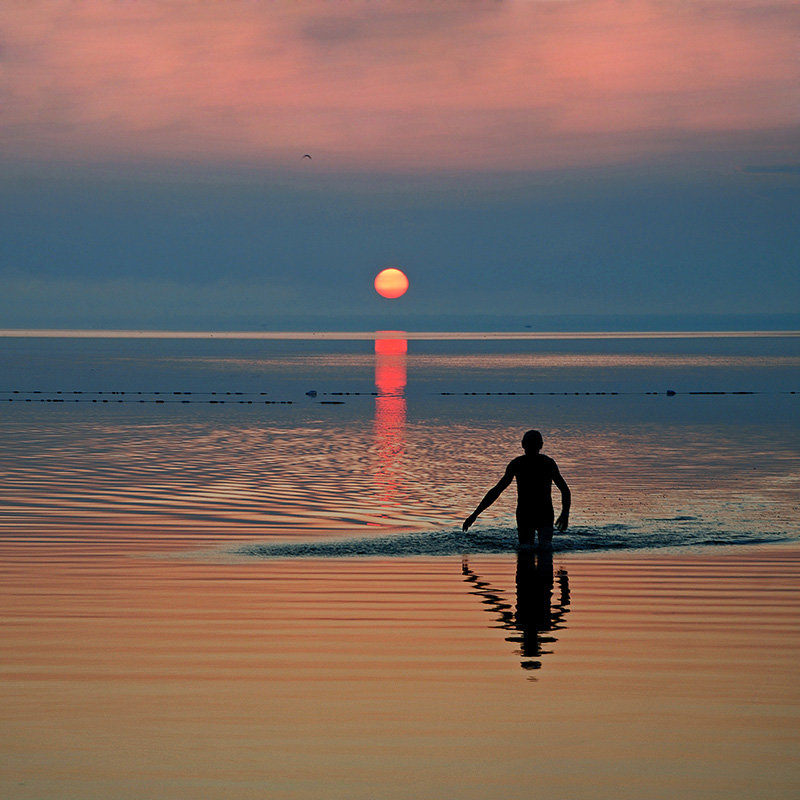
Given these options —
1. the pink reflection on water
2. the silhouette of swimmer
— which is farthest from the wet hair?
Result: the pink reflection on water

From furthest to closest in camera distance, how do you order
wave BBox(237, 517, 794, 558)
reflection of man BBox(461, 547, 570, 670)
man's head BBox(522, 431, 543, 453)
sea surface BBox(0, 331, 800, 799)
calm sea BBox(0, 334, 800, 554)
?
1. calm sea BBox(0, 334, 800, 554)
2. wave BBox(237, 517, 794, 558)
3. man's head BBox(522, 431, 543, 453)
4. reflection of man BBox(461, 547, 570, 670)
5. sea surface BBox(0, 331, 800, 799)

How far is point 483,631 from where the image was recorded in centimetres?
1402

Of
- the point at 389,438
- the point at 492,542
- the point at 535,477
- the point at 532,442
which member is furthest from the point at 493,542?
the point at 389,438

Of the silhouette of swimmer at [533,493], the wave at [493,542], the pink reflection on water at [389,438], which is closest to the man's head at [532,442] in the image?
the silhouette of swimmer at [533,493]

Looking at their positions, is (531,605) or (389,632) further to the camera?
(531,605)

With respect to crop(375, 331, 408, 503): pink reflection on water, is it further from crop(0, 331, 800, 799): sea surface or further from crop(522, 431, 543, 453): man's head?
crop(522, 431, 543, 453): man's head

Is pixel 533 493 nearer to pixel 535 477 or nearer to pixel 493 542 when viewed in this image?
pixel 535 477

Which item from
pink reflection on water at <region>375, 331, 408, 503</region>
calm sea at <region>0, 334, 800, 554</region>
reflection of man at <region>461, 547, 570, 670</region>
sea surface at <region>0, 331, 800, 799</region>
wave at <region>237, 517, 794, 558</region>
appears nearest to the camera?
sea surface at <region>0, 331, 800, 799</region>

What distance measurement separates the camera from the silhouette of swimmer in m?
19.6

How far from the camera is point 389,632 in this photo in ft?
45.9

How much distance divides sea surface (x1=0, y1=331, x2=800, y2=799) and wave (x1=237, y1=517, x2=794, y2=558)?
0.08 metres

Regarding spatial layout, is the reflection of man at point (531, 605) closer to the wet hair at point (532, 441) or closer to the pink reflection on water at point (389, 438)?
the wet hair at point (532, 441)

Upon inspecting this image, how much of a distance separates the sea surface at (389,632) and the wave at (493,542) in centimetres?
8

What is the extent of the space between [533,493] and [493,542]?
178cm
